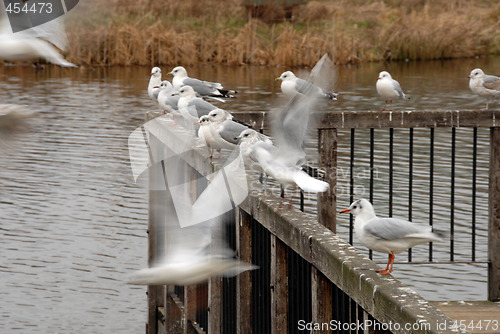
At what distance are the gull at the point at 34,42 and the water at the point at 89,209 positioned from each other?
0.56ft

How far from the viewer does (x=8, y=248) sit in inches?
389

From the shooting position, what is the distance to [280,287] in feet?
12.4

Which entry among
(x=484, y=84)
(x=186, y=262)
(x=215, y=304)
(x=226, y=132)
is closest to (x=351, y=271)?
(x=186, y=262)

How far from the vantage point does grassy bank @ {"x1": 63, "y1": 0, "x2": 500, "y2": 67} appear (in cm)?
2650

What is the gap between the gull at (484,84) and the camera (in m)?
9.89

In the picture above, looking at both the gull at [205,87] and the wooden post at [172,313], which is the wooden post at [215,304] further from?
the gull at [205,87]

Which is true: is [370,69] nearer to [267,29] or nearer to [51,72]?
[267,29]

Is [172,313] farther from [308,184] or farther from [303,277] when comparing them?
[303,277]

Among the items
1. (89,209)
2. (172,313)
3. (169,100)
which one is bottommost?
(89,209)

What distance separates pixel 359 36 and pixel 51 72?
9.90 meters

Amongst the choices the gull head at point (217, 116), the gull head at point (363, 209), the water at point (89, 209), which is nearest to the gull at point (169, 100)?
the water at point (89, 209)

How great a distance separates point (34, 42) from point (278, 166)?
210cm

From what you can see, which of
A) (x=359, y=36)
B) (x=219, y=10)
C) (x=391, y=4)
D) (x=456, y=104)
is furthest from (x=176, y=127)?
(x=391, y=4)

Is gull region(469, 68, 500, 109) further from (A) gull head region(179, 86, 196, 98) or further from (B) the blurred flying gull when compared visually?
(B) the blurred flying gull
